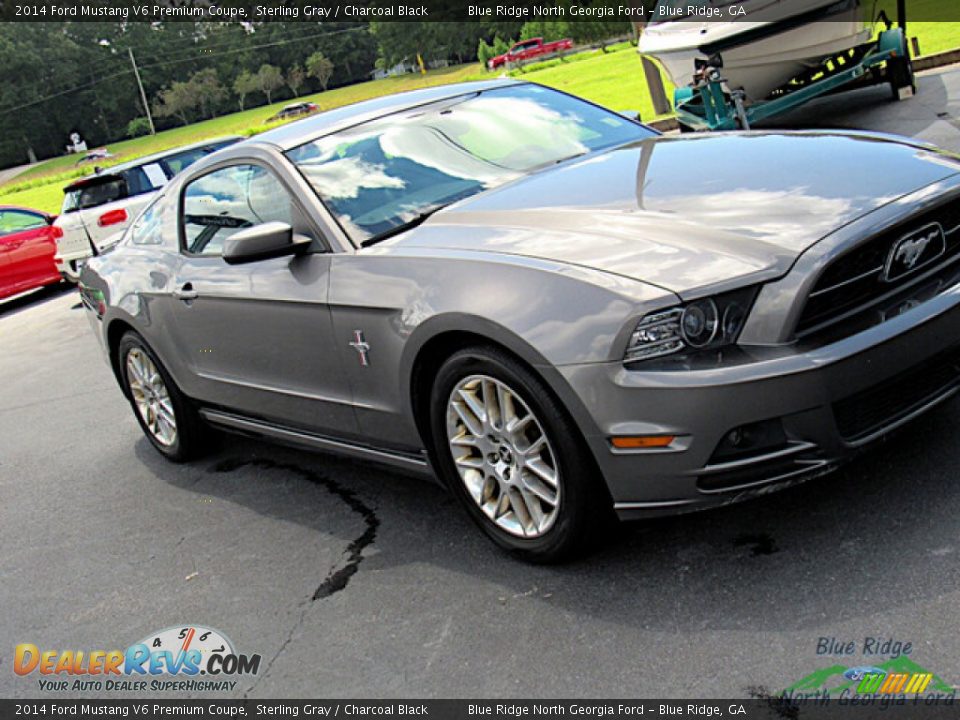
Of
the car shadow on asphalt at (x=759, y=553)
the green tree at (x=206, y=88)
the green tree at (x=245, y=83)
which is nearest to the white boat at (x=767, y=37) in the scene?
the car shadow on asphalt at (x=759, y=553)

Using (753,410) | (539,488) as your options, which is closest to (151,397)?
(539,488)

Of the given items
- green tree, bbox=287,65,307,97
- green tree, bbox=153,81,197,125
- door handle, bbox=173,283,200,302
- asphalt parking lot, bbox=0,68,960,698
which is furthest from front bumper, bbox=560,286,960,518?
green tree, bbox=287,65,307,97

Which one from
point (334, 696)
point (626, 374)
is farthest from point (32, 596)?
point (626, 374)

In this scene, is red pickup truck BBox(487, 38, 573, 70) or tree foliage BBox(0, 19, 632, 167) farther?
tree foliage BBox(0, 19, 632, 167)

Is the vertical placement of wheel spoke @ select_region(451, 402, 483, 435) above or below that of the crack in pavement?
above

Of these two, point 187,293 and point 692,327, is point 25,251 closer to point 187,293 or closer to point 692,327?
point 187,293

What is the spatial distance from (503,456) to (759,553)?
0.89 metres

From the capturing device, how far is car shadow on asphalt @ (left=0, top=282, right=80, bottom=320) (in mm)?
15141

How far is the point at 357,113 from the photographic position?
4.87 metres

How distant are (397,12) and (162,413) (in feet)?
372

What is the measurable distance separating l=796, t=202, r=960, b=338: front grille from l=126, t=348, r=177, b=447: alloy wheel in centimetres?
367

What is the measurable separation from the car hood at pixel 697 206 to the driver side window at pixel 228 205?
Answer: 788mm

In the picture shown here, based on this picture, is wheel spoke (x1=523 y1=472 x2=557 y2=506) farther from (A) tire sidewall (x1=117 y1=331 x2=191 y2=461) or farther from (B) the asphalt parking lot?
(A) tire sidewall (x1=117 y1=331 x2=191 y2=461)

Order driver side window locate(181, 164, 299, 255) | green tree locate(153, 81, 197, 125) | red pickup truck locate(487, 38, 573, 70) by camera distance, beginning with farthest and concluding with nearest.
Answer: green tree locate(153, 81, 197, 125)
red pickup truck locate(487, 38, 573, 70)
driver side window locate(181, 164, 299, 255)
